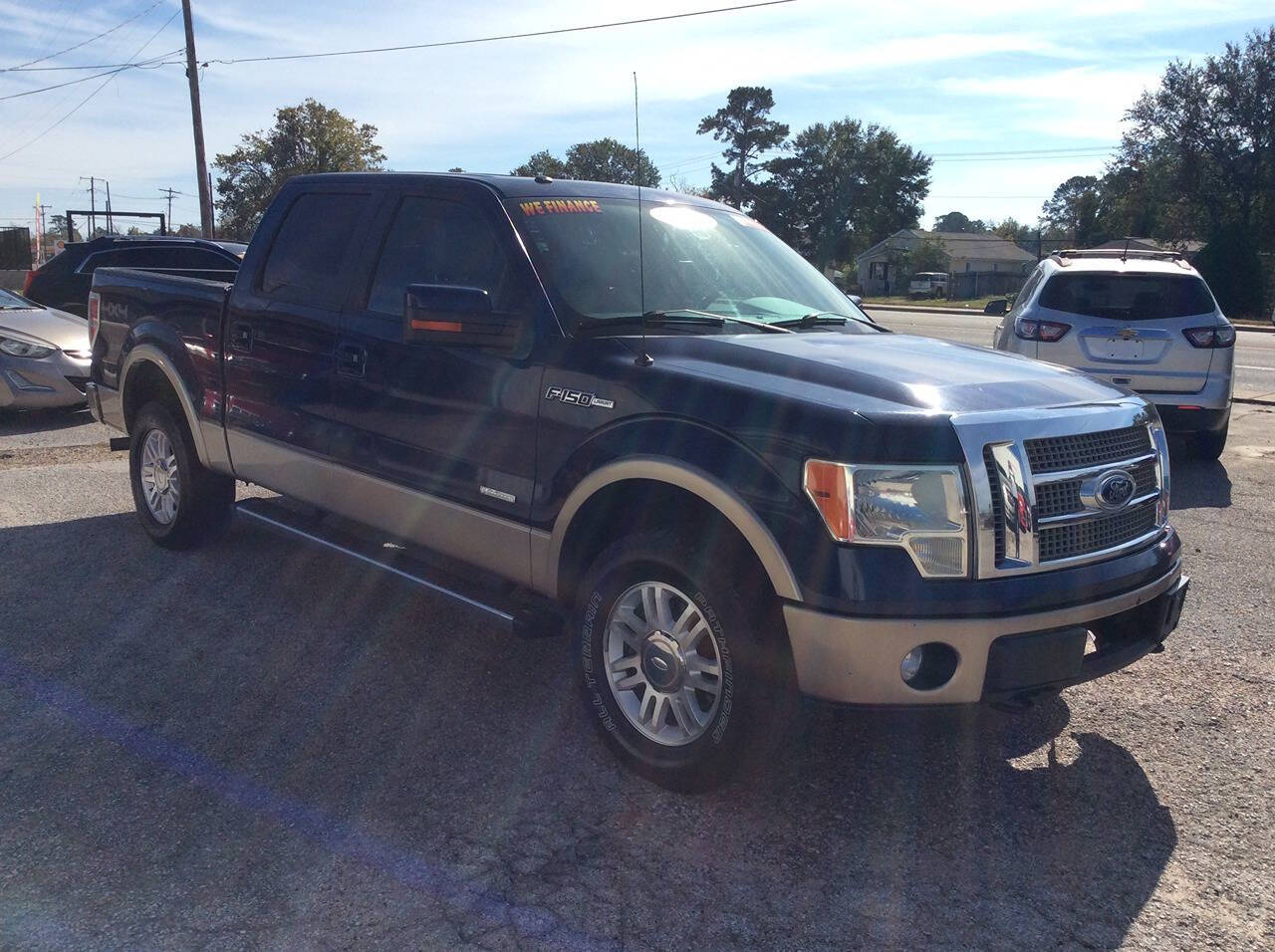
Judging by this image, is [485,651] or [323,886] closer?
[323,886]

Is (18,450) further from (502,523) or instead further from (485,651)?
(502,523)

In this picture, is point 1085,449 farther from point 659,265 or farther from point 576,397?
point 659,265

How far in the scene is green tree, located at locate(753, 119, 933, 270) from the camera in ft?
274

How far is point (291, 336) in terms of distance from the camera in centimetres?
514

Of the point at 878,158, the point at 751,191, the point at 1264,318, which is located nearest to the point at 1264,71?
the point at 1264,318

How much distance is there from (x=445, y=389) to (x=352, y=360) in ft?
2.13

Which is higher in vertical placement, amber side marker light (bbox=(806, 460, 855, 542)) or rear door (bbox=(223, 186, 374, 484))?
rear door (bbox=(223, 186, 374, 484))

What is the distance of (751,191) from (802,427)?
64.2 metres

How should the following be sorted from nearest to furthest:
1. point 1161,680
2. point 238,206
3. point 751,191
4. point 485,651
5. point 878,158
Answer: point 1161,680 < point 485,651 < point 238,206 < point 751,191 < point 878,158

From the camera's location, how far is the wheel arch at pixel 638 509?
10.7 feet

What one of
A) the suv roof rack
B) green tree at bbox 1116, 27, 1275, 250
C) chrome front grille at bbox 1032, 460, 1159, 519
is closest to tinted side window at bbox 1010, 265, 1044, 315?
the suv roof rack

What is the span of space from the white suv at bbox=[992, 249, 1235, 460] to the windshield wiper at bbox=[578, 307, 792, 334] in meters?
5.59

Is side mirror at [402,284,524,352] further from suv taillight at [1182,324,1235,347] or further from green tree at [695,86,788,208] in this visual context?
green tree at [695,86,788,208]

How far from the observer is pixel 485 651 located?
5.00m
